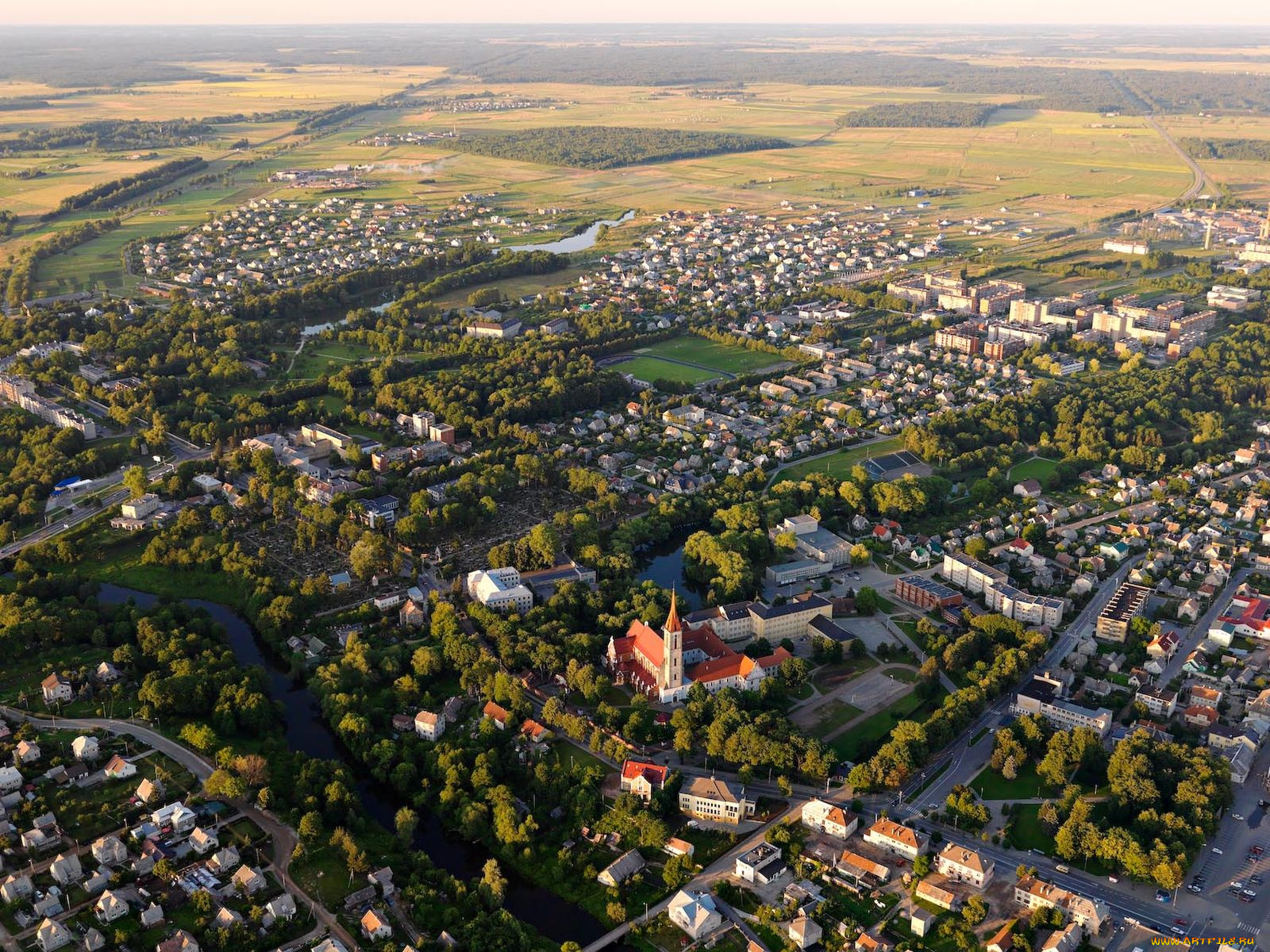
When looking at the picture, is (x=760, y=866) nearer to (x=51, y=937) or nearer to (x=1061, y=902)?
(x=1061, y=902)

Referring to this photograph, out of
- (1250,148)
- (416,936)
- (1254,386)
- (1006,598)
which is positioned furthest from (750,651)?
(1250,148)

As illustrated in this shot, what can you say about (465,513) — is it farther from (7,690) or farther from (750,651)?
(7,690)

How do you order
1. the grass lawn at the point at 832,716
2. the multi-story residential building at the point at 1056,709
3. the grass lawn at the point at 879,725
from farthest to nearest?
the grass lawn at the point at 832,716 → the multi-story residential building at the point at 1056,709 → the grass lawn at the point at 879,725

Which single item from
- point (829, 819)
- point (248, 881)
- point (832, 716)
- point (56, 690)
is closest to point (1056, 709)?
point (832, 716)

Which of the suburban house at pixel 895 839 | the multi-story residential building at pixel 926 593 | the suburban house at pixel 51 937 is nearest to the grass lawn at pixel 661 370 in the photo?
the multi-story residential building at pixel 926 593

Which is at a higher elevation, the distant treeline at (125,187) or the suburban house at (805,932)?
the distant treeline at (125,187)

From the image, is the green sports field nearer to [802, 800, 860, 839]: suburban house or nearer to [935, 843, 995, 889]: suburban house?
[802, 800, 860, 839]: suburban house

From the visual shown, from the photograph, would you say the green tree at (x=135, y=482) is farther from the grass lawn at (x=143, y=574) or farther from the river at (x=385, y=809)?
the river at (x=385, y=809)

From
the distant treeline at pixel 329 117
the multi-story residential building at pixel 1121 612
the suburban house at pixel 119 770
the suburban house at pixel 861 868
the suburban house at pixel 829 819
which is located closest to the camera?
the suburban house at pixel 861 868
